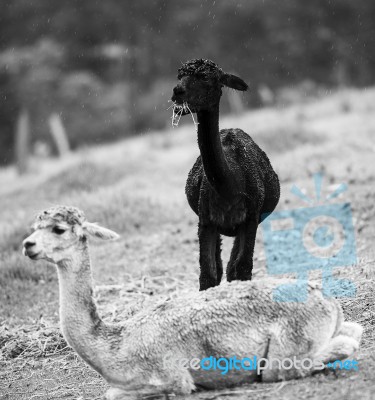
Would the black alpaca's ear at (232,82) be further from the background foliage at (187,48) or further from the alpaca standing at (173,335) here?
the background foliage at (187,48)

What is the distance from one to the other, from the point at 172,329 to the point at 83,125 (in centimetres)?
3000

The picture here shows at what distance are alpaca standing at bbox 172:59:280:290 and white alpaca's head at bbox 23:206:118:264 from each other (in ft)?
4.85

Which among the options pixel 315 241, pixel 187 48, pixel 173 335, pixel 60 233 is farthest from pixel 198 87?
pixel 187 48

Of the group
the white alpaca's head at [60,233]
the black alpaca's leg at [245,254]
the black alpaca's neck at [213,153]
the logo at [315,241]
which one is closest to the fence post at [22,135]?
the logo at [315,241]

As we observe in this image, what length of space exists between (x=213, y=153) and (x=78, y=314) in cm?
186

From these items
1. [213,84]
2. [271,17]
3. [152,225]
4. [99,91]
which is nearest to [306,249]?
[152,225]

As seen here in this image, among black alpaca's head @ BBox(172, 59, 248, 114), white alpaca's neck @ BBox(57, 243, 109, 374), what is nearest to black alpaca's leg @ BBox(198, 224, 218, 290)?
black alpaca's head @ BBox(172, 59, 248, 114)

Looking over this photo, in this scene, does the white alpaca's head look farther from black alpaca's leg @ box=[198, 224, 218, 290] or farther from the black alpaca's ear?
the black alpaca's ear

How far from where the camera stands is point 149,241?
1038 cm

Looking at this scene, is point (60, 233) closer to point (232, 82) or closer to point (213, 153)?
point (213, 153)

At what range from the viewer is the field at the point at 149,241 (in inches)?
217

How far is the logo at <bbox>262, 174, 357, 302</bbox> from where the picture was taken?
7.09 meters

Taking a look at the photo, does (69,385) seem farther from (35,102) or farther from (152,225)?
(35,102)

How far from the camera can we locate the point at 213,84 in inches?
225
